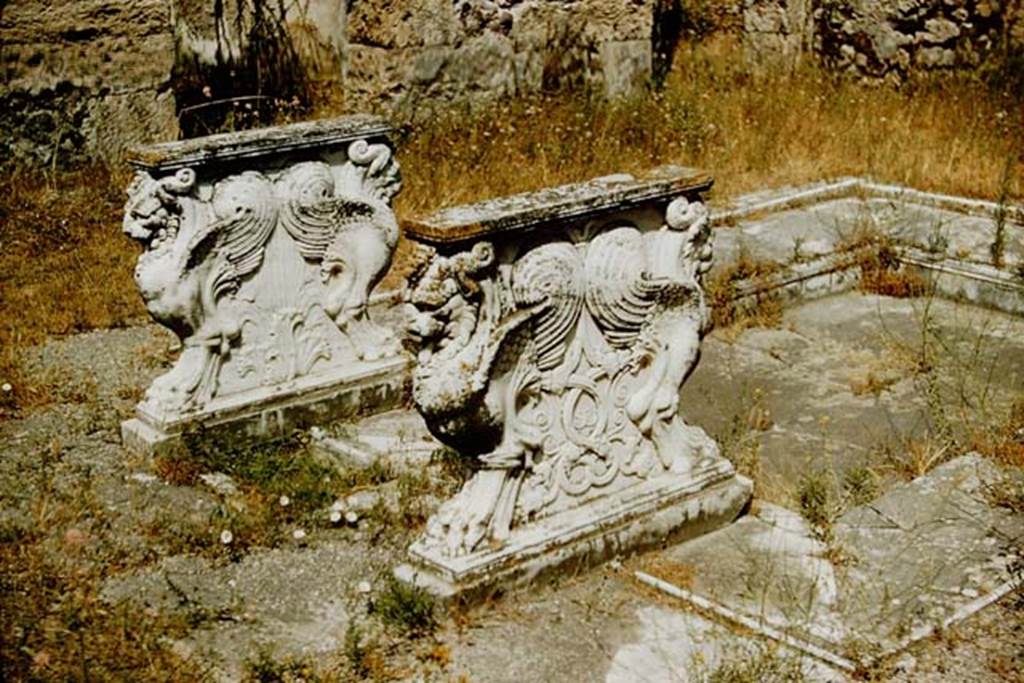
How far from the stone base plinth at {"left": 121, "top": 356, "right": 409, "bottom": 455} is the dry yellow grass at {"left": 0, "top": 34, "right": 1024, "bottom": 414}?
1.76m

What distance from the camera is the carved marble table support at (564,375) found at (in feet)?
15.8

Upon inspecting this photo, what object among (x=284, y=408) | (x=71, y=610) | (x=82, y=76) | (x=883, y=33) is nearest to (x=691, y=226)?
(x=284, y=408)

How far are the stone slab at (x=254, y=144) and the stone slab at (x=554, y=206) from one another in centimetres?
160

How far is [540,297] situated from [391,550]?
1.08 meters

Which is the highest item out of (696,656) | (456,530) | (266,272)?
(266,272)

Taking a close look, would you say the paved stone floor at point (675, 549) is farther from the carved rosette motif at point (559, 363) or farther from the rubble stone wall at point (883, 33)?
the rubble stone wall at point (883, 33)

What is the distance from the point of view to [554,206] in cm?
497

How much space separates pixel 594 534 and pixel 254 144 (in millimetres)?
2288

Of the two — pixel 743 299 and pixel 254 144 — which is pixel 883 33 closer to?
pixel 743 299

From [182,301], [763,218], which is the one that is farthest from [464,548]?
[763,218]

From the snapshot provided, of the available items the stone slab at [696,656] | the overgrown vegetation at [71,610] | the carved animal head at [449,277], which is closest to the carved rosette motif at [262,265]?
the overgrown vegetation at [71,610]

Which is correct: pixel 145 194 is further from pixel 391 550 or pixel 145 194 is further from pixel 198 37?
pixel 198 37

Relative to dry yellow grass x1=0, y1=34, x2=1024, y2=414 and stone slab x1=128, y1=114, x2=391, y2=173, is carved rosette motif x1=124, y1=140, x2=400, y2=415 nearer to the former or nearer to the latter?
stone slab x1=128, y1=114, x2=391, y2=173

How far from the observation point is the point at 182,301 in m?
6.18
